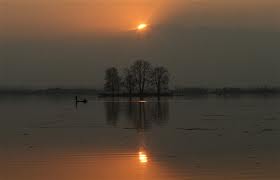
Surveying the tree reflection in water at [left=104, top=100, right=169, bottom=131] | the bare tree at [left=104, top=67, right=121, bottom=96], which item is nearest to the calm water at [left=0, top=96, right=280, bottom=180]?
the tree reflection in water at [left=104, top=100, right=169, bottom=131]

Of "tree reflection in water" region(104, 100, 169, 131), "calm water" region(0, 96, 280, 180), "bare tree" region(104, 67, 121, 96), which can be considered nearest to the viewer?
"calm water" region(0, 96, 280, 180)

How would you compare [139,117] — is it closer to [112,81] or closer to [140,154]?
[140,154]

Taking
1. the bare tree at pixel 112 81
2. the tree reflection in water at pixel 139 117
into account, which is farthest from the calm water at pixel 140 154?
the bare tree at pixel 112 81

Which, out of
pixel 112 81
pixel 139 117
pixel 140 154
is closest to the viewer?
pixel 140 154

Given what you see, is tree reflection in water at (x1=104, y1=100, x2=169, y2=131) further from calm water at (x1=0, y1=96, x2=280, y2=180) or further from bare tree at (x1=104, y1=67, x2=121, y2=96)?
bare tree at (x1=104, y1=67, x2=121, y2=96)

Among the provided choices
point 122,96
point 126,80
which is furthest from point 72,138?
point 122,96

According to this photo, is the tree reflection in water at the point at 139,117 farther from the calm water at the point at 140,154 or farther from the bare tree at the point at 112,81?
the bare tree at the point at 112,81

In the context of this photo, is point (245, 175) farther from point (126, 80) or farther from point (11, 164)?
point (126, 80)

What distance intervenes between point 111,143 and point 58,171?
660 centimetres

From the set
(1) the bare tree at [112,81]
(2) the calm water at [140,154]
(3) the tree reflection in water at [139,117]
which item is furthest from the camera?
(1) the bare tree at [112,81]

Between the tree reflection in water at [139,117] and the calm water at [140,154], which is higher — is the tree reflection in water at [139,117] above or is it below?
below

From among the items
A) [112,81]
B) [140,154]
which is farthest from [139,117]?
[112,81]

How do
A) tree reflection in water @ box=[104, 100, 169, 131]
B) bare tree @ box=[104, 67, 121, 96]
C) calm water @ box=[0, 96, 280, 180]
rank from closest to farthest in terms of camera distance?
calm water @ box=[0, 96, 280, 180]
tree reflection in water @ box=[104, 100, 169, 131]
bare tree @ box=[104, 67, 121, 96]

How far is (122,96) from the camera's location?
12650cm
